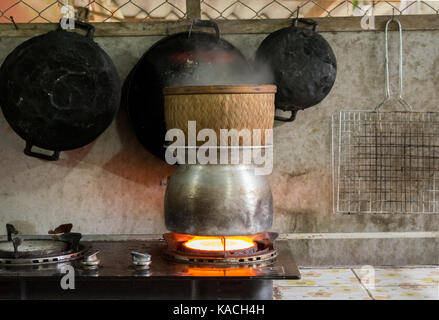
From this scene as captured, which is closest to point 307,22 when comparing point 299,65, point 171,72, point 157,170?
point 299,65

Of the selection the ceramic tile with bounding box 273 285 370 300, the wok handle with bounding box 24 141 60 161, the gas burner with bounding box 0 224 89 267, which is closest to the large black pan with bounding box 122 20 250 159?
the wok handle with bounding box 24 141 60 161

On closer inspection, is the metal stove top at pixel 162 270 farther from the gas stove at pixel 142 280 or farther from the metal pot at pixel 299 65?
the metal pot at pixel 299 65

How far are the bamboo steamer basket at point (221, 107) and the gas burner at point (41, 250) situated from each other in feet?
1.94

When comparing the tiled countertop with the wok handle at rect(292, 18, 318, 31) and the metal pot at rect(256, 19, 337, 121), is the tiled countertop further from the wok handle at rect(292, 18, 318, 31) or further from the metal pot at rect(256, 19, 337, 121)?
the wok handle at rect(292, 18, 318, 31)

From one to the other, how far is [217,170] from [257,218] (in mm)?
221

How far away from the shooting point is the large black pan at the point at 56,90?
2.29 m

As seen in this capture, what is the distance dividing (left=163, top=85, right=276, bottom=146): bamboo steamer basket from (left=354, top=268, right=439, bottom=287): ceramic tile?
826 mm

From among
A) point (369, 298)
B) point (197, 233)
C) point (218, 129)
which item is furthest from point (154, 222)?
point (369, 298)

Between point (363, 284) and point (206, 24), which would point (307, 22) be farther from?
point (363, 284)

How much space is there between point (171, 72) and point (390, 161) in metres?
1.04

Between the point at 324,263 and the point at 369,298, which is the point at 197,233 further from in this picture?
the point at 324,263

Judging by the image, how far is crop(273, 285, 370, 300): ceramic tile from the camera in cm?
217

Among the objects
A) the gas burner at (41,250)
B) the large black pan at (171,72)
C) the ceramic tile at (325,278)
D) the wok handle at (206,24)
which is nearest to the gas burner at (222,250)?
the ceramic tile at (325,278)

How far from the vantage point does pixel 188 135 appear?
208cm
